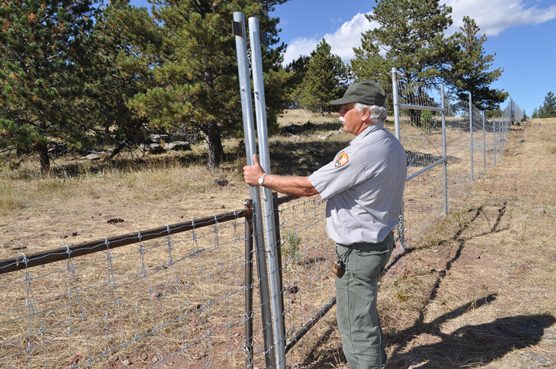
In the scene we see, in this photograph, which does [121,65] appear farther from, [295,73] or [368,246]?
[368,246]

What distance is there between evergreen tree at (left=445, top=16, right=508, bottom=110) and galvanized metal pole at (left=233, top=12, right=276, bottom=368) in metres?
25.8

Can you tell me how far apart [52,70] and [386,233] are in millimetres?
12250

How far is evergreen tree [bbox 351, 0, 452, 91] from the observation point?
23.9 m

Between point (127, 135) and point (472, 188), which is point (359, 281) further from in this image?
point (127, 135)

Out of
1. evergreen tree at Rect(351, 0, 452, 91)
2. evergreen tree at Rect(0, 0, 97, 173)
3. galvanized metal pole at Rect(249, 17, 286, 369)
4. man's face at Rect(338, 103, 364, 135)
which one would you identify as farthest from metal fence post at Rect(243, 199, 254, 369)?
evergreen tree at Rect(351, 0, 452, 91)

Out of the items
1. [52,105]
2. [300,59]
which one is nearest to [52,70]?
[52,105]

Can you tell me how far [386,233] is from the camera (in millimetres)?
2145

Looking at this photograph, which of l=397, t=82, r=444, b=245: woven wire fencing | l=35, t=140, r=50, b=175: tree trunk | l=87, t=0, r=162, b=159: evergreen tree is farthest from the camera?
l=35, t=140, r=50, b=175: tree trunk

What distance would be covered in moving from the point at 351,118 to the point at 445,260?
3404mm

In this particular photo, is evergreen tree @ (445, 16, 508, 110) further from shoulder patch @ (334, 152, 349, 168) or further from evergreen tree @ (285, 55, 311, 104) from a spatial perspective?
shoulder patch @ (334, 152, 349, 168)

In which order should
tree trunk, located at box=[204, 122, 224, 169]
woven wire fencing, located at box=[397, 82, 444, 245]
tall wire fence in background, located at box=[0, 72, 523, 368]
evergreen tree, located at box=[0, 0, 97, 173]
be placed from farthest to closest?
tree trunk, located at box=[204, 122, 224, 169] → evergreen tree, located at box=[0, 0, 97, 173] → woven wire fencing, located at box=[397, 82, 444, 245] → tall wire fence in background, located at box=[0, 72, 523, 368]

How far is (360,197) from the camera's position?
206 cm

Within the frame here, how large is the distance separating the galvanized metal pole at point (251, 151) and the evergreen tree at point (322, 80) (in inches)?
1127

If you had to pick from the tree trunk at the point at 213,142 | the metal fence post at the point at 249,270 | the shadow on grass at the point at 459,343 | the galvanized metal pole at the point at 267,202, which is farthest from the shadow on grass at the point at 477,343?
the tree trunk at the point at 213,142
